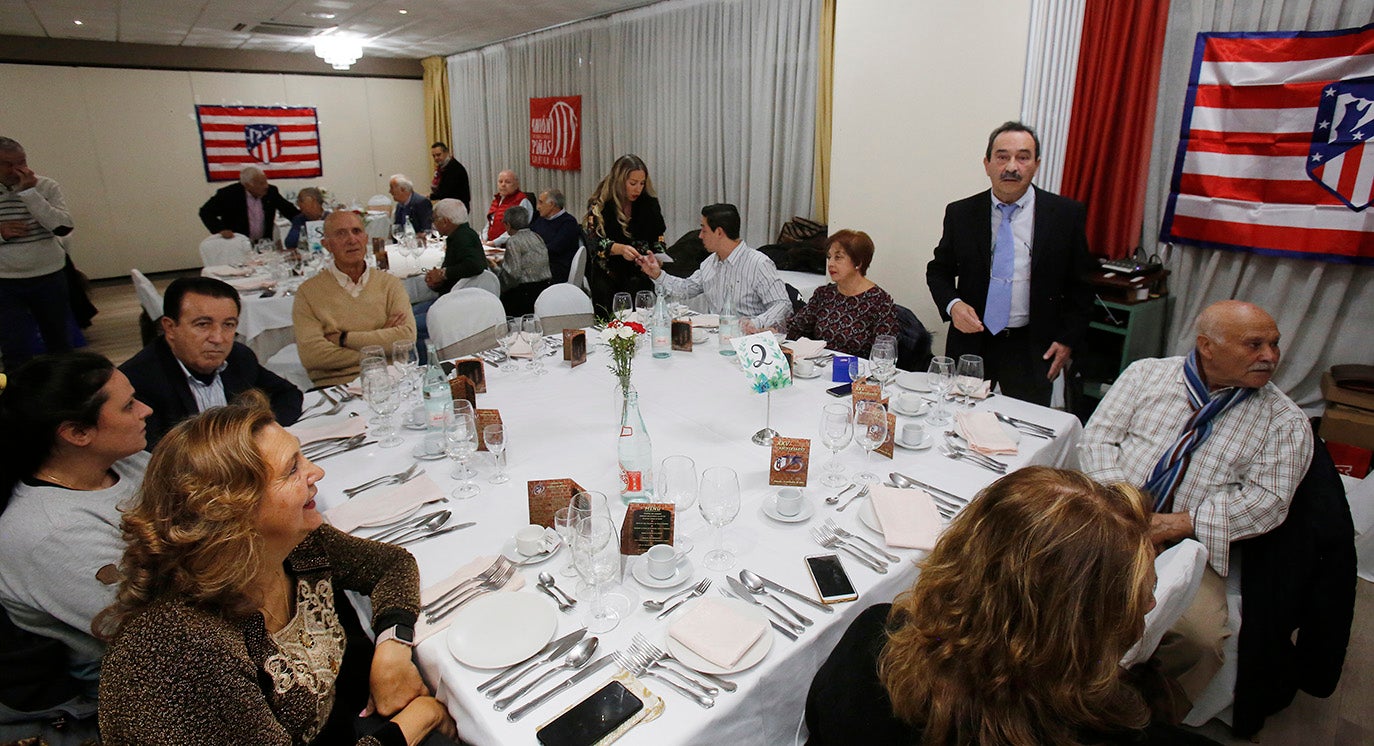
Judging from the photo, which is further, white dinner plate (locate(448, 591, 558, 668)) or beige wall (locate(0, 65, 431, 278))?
beige wall (locate(0, 65, 431, 278))

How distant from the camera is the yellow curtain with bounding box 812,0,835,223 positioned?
5.66 m

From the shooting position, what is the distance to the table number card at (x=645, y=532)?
1.61 meters

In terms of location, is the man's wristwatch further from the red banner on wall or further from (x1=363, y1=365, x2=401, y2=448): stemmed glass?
the red banner on wall

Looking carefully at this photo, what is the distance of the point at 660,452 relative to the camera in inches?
85.4

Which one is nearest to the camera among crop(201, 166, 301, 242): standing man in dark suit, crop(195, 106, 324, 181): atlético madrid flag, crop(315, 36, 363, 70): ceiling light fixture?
crop(201, 166, 301, 242): standing man in dark suit

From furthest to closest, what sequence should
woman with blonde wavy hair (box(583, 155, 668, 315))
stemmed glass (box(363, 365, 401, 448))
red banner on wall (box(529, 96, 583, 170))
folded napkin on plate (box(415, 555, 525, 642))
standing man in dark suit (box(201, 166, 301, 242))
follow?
red banner on wall (box(529, 96, 583, 170)) → standing man in dark suit (box(201, 166, 301, 242)) → woman with blonde wavy hair (box(583, 155, 668, 315)) → stemmed glass (box(363, 365, 401, 448)) → folded napkin on plate (box(415, 555, 525, 642))

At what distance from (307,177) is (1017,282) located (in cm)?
A: 1106

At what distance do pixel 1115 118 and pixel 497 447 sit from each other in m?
3.89

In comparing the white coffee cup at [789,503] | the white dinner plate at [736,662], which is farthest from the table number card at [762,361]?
the white dinner plate at [736,662]

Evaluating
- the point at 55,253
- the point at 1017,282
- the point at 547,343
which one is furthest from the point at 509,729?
the point at 55,253

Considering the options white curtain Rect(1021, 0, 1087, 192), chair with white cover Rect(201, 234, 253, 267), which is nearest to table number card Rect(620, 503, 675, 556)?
white curtain Rect(1021, 0, 1087, 192)

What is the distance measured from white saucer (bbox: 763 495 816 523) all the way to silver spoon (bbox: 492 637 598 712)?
0.60 meters

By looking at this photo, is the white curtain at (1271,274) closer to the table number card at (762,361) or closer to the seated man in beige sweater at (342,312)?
the table number card at (762,361)

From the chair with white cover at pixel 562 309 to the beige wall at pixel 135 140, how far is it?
29.0ft
